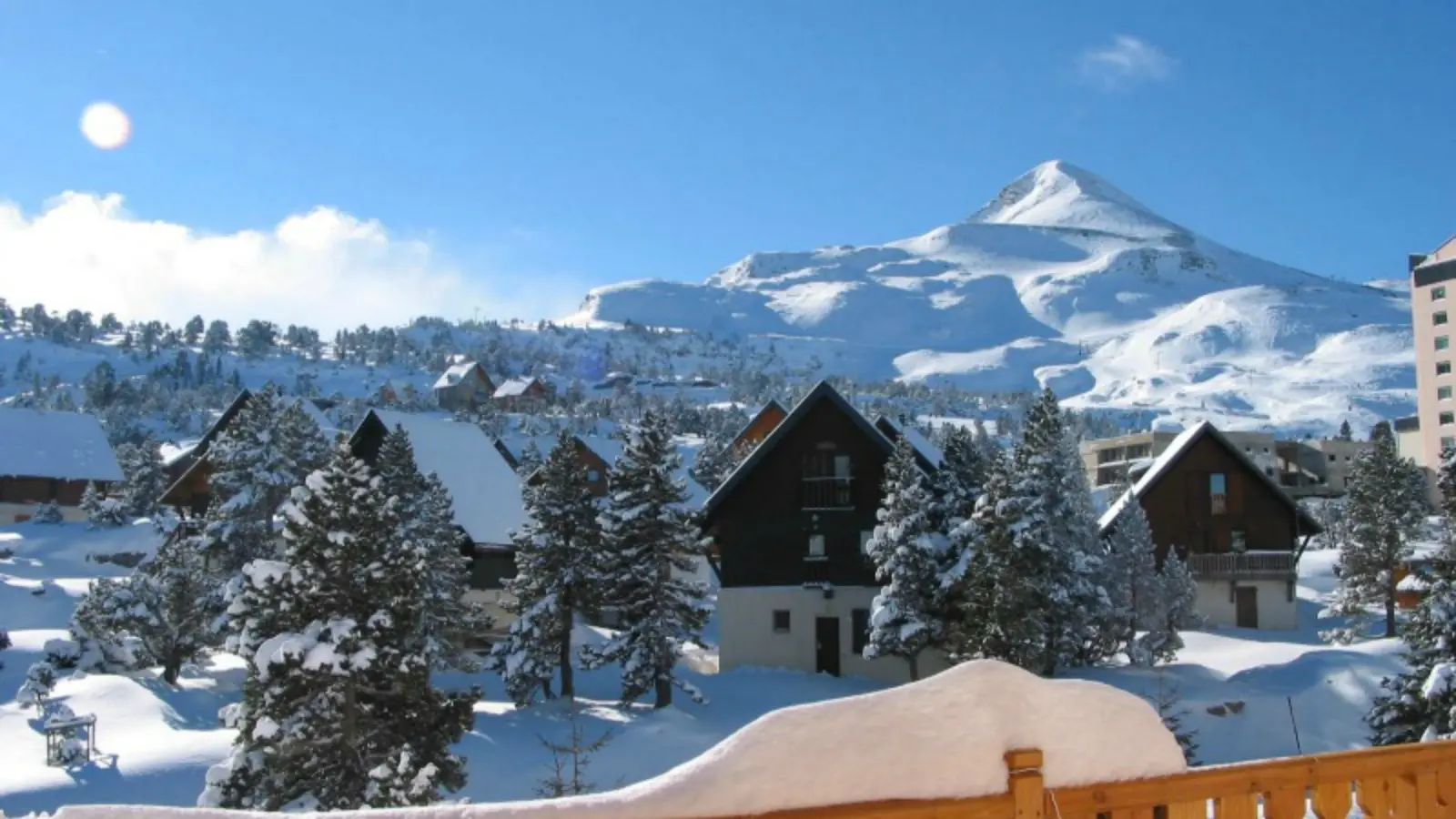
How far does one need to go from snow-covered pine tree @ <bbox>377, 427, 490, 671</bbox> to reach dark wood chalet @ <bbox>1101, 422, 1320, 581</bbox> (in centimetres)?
2630

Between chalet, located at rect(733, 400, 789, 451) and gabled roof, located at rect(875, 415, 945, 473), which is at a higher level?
chalet, located at rect(733, 400, 789, 451)

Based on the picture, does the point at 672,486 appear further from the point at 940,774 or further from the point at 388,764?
the point at 940,774

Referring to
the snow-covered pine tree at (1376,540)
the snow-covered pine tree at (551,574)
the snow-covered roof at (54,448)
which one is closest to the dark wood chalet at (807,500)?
the snow-covered pine tree at (551,574)

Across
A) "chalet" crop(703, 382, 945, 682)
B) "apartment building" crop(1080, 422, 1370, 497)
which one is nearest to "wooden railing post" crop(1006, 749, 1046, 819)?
"chalet" crop(703, 382, 945, 682)

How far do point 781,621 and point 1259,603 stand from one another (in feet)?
68.9

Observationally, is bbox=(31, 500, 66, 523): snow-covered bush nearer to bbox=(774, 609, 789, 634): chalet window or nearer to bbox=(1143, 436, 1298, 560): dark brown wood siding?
bbox=(774, 609, 789, 634): chalet window

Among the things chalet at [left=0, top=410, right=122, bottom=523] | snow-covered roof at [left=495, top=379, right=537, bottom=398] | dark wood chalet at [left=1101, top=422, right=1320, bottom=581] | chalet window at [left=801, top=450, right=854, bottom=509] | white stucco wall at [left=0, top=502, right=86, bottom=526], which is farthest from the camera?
snow-covered roof at [left=495, top=379, right=537, bottom=398]

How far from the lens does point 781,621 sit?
39438 mm

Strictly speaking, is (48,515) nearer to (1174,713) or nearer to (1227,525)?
(1227,525)

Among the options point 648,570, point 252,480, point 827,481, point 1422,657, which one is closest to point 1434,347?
point 827,481

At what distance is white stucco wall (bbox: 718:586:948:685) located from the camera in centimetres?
3878

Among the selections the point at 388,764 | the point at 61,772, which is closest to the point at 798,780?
the point at 388,764

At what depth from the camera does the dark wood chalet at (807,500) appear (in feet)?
129

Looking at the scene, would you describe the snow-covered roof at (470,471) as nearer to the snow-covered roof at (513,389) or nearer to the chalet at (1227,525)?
the chalet at (1227,525)
